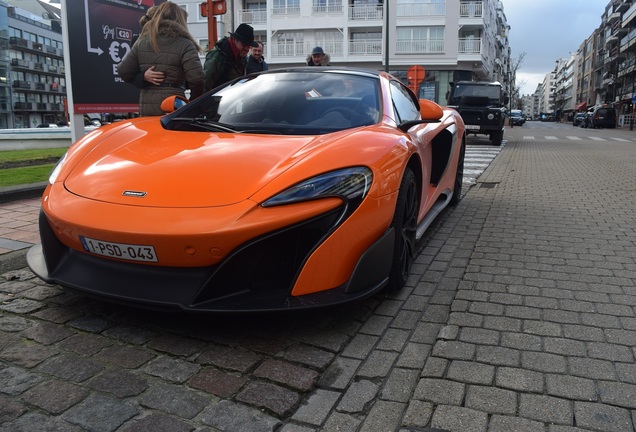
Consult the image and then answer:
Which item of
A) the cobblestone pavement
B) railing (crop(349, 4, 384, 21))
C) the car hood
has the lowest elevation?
the cobblestone pavement

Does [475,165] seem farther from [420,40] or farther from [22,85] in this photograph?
[22,85]

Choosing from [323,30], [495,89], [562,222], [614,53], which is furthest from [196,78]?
[614,53]

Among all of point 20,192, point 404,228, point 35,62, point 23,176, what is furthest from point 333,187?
point 35,62

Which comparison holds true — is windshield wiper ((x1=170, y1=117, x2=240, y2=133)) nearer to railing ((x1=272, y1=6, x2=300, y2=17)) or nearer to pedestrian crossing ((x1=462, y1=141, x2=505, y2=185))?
pedestrian crossing ((x1=462, y1=141, x2=505, y2=185))

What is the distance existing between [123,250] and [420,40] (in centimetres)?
3977

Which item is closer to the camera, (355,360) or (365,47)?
(355,360)

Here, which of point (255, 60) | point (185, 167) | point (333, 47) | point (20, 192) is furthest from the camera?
point (333, 47)

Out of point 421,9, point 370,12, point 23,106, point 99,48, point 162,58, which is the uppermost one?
point 421,9

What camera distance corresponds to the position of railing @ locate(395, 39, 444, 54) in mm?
38531

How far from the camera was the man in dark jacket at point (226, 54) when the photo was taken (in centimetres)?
520

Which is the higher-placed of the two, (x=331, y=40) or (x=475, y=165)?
(x=331, y=40)

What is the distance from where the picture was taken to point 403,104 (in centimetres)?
405

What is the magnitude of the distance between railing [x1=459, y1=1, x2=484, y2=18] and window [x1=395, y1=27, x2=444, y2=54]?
2625 millimetres

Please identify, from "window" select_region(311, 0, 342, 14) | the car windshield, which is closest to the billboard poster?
the car windshield
